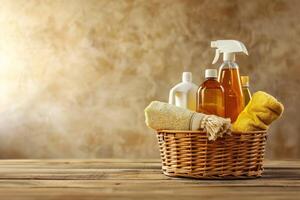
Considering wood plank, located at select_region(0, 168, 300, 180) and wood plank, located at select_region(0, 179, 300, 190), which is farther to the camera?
wood plank, located at select_region(0, 168, 300, 180)

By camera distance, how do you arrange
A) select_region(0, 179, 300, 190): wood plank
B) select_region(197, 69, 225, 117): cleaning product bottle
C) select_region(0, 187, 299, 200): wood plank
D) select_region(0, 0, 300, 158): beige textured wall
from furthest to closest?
select_region(0, 0, 300, 158): beige textured wall < select_region(197, 69, 225, 117): cleaning product bottle < select_region(0, 179, 300, 190): wood plank < select_region(0, 187, 299, 200): wood plank

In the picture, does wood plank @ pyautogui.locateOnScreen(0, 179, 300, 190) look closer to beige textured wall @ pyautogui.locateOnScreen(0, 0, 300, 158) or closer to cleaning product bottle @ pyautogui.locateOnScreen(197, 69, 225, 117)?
cleaning product bottle @ pyautogui.locateOnScreen(197, 69, 225, 117)

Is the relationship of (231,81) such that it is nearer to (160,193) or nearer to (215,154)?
(215,154)

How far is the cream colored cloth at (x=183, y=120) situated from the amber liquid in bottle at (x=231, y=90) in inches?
4.0

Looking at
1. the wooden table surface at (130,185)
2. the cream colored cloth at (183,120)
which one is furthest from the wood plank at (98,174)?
the cream colored cloth at (183,120)

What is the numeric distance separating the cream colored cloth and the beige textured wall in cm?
64

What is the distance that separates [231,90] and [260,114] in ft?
0.33

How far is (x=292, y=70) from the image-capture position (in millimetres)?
1564

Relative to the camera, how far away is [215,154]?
92cm

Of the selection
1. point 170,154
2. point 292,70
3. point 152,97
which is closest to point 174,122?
point 170,154

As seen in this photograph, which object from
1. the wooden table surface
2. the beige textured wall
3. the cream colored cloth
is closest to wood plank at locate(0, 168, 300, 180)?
the wooden table surface

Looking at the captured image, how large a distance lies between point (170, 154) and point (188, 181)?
75mm

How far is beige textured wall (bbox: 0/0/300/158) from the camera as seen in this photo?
1.57 meters

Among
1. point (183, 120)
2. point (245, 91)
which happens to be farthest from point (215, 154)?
point (245, 91)
